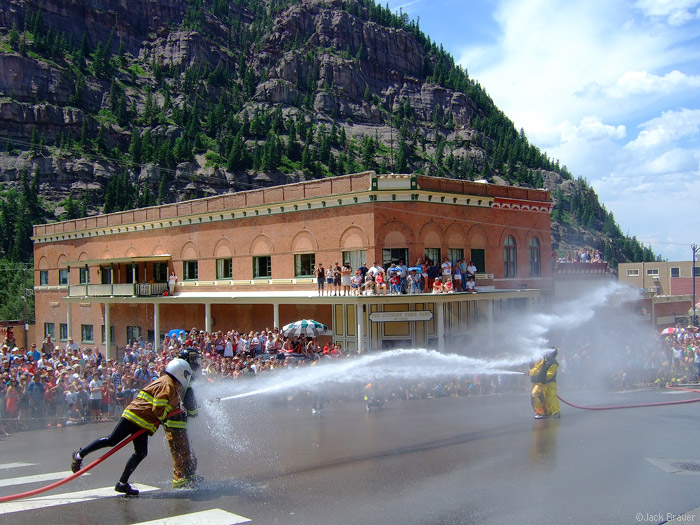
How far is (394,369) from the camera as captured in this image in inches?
850

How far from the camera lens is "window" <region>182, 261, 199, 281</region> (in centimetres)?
3984

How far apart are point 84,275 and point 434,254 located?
29.9 meters

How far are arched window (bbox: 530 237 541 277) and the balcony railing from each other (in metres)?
23.1

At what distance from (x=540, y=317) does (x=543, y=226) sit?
6595 millimetres

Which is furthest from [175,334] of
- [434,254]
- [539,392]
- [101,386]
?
[539,392]

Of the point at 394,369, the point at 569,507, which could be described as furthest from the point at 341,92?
the point at 569,507

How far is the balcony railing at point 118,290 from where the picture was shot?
1587 inches

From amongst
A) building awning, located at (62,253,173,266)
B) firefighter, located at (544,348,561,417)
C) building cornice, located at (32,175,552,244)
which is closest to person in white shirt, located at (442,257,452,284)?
building cornice, located at (32,175,552,244)

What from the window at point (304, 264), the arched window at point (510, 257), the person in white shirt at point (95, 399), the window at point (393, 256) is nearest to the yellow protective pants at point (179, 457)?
the person in white shirt at point (95, 399)

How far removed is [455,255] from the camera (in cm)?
3328

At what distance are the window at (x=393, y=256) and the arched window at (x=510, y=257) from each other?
770 centimetres

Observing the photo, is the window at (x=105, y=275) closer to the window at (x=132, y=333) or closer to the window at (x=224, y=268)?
the window at (x=132, y=333)

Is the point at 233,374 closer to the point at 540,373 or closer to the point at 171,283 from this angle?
the point at 540,373

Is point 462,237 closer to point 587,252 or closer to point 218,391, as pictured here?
point 587,252
